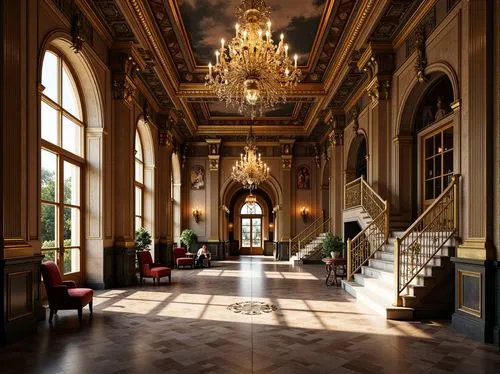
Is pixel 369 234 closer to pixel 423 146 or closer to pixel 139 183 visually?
pixel 423 146

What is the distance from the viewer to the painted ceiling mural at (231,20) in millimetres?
9273

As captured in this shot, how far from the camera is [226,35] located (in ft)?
35.1

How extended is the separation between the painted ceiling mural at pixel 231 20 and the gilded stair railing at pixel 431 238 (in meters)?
5.42

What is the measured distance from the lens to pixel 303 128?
18906 millimetres

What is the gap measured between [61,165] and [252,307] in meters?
4.71

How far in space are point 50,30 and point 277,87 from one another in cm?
402

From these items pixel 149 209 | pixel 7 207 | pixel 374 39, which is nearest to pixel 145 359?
pixel 7 207

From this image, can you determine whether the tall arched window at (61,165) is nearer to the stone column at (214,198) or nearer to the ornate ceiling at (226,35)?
the ornate ceiling at (226,35)

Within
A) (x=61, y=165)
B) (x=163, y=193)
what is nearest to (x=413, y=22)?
(x=61, y=165)

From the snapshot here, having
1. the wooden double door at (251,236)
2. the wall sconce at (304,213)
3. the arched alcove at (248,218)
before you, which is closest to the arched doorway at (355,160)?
the wall sconce at (304,213)

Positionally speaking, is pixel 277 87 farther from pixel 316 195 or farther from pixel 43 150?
pixel 316 195

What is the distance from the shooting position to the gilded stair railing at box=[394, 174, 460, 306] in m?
6.43

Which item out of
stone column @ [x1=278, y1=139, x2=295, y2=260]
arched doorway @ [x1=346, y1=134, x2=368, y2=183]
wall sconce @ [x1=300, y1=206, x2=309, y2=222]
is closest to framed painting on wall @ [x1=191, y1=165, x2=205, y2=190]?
stone column @ [x1=278, y1=139, x2=295, y2=260]

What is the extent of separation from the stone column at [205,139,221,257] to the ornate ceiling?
4208mm
